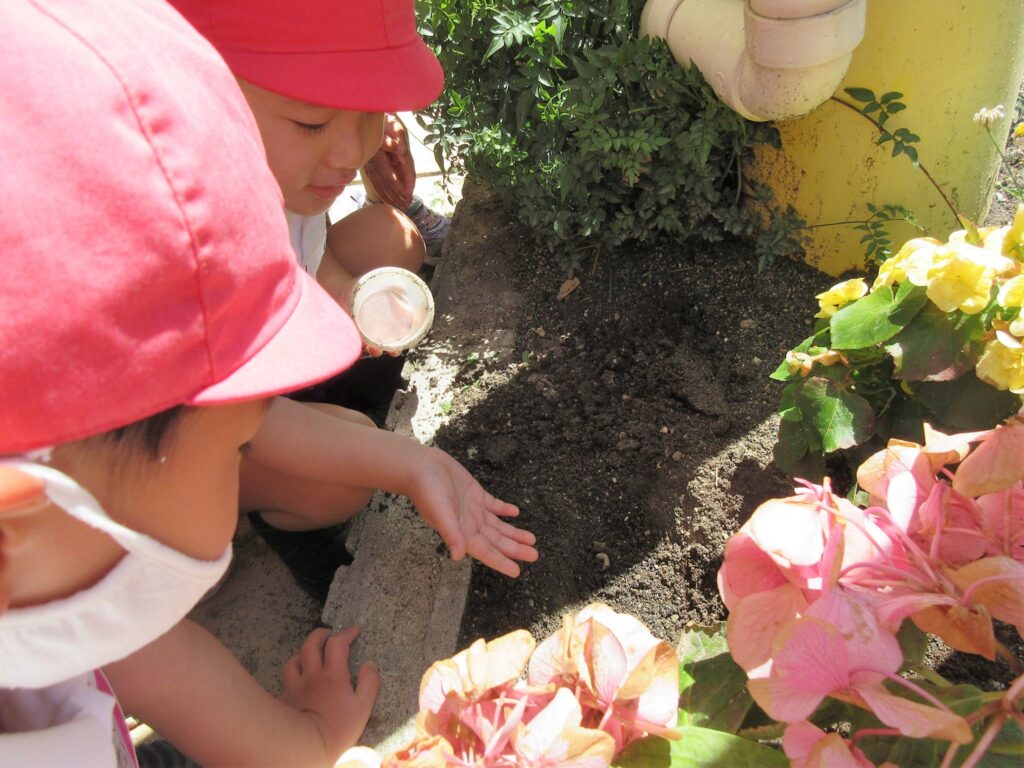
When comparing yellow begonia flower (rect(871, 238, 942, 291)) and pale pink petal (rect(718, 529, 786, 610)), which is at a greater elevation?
yellow begonia flower (rect(871, 238, 942, 291))

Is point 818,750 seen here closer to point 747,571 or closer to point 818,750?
point 818,750

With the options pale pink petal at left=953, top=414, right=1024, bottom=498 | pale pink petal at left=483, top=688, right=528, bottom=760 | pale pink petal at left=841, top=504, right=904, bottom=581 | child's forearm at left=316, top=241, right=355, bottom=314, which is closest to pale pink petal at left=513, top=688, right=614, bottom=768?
pale pink petal at left=483, top=688, right=528, bottom=760

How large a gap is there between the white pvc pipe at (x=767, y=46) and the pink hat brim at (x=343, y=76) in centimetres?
57

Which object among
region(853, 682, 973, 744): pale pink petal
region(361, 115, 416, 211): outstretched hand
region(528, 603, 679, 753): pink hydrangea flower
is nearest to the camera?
region(853, 682, 973, 744): pale pink petal

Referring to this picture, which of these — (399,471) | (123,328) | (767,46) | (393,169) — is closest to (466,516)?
(399,471)

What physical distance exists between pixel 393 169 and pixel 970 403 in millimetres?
1672

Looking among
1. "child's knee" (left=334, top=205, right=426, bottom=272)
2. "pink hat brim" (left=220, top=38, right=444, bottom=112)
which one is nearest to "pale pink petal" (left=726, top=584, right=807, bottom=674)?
"pink hat brim" (left=220, top=38, right=444, bottom=112)

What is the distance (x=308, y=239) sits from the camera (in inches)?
70.7

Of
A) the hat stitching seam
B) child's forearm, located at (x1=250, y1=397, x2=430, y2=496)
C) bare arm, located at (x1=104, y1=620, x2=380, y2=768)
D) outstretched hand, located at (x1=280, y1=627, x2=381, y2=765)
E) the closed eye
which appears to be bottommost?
outstretched hand, located at (x1=280, y1=627, x2=381, y2=765)

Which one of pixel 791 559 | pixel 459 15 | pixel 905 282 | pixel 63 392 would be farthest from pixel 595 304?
pixel 63 392

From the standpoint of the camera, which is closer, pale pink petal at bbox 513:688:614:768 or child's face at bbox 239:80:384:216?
pale pink petal at bbox 513:688:614:768

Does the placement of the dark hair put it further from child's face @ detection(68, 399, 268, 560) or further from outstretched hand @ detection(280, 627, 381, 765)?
outstretched hand @ detection(280, 627, 381, 765)

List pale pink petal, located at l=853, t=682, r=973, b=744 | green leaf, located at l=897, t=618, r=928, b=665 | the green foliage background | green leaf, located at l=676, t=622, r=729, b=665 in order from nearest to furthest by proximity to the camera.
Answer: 1. pale pink petal, located at l=853, t=682, r=973, b=744
2. green leaf, located at l=897, t=618, r=928, b=665
3. green leaf, located at l=676, t=622, r=729, b=665
4. the green foliage background

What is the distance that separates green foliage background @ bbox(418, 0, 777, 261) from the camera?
1.66 m
